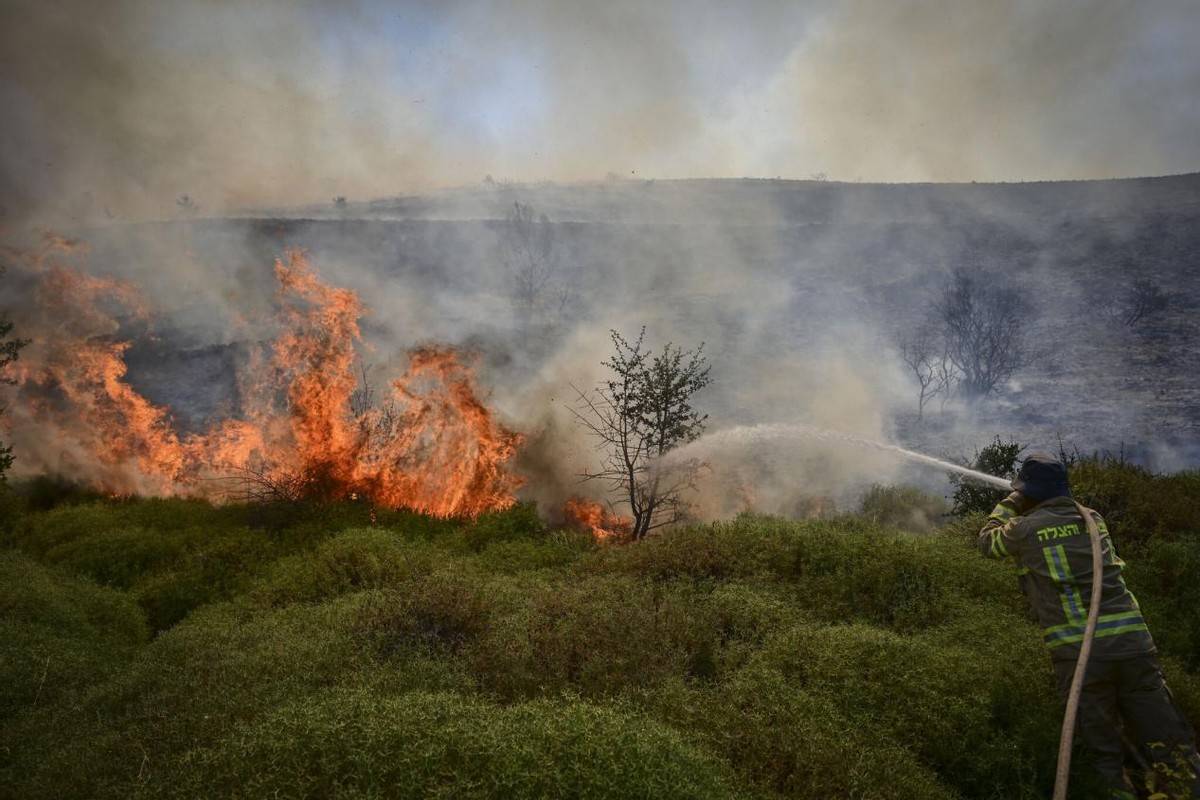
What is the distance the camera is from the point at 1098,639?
15.9ft

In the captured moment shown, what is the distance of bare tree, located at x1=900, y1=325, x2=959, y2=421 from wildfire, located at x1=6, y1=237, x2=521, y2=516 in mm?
15571

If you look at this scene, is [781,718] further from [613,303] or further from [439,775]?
[613,303]

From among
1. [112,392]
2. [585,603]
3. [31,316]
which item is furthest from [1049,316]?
[31,316]


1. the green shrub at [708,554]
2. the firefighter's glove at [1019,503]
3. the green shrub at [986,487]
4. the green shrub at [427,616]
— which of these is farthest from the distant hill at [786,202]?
the firefighter's glove at [1019,503]

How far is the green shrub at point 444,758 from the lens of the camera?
3562 mm

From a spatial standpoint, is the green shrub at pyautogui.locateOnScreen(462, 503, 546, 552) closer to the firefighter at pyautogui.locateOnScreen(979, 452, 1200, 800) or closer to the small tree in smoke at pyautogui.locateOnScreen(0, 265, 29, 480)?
the firefighter at pyautogui.locateOnScreen(979, 452, 1200, 800)

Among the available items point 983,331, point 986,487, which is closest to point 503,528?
point 986,487

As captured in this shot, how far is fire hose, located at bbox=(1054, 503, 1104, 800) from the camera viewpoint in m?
4.14

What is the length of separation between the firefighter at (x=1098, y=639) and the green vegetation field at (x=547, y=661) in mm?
401

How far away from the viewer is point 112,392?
13.6 meters

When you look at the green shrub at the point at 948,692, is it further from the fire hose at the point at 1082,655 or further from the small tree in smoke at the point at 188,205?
the small tree in smoke at the point at 188,205

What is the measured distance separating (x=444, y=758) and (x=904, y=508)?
1161 cm

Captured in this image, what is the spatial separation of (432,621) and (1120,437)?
2273 cm

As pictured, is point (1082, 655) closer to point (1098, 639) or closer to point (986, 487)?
point (1098, 639)
